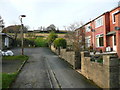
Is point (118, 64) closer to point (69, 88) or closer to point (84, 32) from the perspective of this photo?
point (69, 88)

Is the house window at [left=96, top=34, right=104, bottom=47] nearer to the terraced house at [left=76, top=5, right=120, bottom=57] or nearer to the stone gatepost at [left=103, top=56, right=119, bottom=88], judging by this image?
the terraced house at [left=76, top=5, right=120, bottom=57]

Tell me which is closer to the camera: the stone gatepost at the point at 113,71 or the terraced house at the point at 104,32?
the stone gatepost at the point at 113,71

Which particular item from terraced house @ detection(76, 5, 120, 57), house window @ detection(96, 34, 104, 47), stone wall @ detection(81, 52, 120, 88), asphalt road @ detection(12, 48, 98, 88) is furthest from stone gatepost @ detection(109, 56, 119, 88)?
house window @ detection(96, 34, 104, 47)

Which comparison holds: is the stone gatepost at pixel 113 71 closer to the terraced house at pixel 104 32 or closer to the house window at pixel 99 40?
the terraced house at pixel 104 32

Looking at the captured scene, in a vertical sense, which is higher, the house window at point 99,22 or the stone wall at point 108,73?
the house window at point 99,22

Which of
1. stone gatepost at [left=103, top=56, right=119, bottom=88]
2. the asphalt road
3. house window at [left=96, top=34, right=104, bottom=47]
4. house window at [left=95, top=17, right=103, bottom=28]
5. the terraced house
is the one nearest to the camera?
stone gatepost at [left=103, top=56, right=119, bottom=88]

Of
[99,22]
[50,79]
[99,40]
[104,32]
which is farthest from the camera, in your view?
[99,40]

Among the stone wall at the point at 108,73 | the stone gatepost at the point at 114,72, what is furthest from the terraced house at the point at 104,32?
the stone gatepost at the point at 114,72

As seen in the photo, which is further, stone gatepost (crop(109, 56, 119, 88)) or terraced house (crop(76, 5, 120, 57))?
terraced house (crop(76, 5, 120, 57))

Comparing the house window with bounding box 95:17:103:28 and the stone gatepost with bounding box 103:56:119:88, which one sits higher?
the house window with bounding box 95:17:103:28

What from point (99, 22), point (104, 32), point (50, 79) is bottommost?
point (50, 79)

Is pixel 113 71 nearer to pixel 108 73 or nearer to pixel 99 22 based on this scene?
pixel 108 73

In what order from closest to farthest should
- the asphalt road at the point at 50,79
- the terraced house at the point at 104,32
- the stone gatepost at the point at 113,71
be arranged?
the stone gatepost at the point at 113,71
the asphalt road at the point at 50,79
the terraced house at the point at 104,32

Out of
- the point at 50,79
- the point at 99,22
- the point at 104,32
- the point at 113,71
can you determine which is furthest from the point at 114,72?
the point at 99,22
